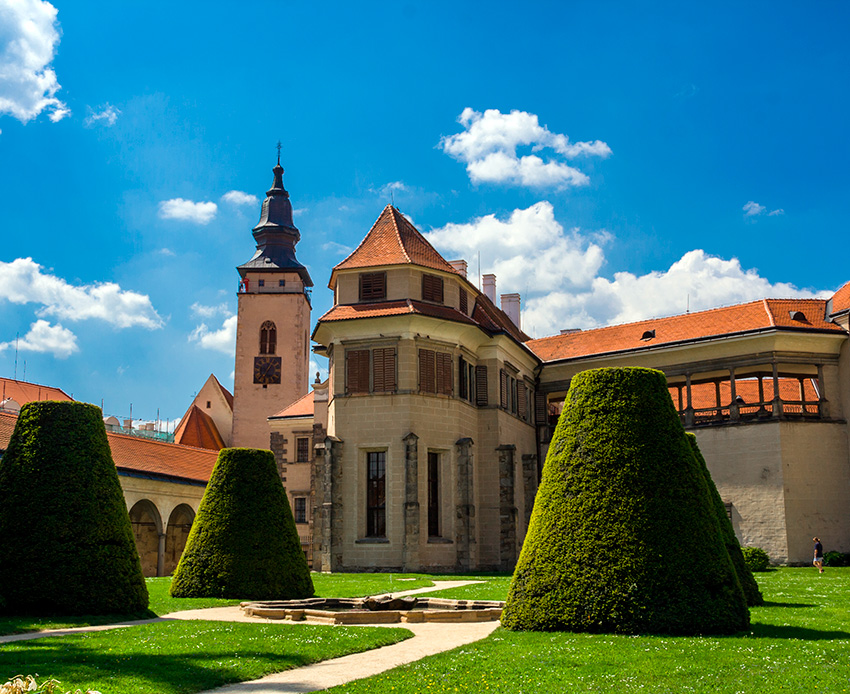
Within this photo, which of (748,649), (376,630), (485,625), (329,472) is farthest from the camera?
(329,472)

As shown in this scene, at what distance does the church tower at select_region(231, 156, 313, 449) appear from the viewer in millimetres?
75000

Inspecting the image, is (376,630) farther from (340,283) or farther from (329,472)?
(340,283)

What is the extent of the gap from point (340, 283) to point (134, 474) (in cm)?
1394

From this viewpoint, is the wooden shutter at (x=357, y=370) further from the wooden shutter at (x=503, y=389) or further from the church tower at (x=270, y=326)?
the church tower at (x=270, y=326)

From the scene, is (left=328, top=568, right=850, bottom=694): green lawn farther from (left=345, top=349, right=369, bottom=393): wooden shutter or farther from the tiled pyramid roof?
the tiled pyramid roof

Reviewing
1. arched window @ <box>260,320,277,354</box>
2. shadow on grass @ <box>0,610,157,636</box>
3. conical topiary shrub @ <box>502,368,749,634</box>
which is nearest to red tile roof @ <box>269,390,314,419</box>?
arched window @ <box>260,320,277,354</box>

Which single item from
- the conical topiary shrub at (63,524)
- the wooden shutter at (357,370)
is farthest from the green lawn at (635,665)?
the wooden shutter at (357,370)

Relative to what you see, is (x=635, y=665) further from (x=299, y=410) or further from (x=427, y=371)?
(x=299, y=410)

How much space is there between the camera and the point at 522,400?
46.7 meters

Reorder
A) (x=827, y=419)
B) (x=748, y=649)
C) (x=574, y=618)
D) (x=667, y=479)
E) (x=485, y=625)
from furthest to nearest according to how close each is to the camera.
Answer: (x=827, y=419)
(x=485, y=625)
(x=667, y=479)
(x=574, y=618)
(x=748, y=649)

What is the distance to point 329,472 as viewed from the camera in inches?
1495

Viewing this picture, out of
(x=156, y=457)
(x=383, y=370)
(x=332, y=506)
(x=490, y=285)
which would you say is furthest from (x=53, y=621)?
(x=490, y=285)

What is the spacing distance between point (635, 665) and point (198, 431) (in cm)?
6701

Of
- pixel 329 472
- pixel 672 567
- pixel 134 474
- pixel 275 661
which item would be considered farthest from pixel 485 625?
pixel 134 474
